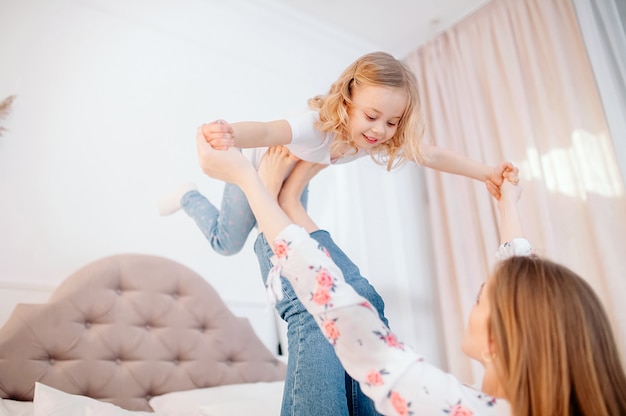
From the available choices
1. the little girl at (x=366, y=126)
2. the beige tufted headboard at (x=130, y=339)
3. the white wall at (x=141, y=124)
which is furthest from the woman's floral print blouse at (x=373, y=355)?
the white wall at (x=141, y=124)

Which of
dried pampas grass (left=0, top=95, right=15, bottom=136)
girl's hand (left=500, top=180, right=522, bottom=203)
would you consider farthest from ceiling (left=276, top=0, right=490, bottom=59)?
girl's hand (left=500, top=180, right=522, bottom=203)

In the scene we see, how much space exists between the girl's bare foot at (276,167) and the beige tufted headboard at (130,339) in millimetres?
1054

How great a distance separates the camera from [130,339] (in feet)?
7.28

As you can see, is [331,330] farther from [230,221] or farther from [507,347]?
[230,221]

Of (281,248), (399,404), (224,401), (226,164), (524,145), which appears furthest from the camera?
(524,145)

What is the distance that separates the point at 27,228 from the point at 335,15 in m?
2.11

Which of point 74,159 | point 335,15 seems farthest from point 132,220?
point 335,15

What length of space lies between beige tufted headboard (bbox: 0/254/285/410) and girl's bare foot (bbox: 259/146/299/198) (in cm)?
105

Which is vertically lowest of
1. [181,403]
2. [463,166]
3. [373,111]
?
[181,403]

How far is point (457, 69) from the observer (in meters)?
3.35

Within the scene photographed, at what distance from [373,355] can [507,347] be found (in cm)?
22

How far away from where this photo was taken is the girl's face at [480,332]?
0.98m

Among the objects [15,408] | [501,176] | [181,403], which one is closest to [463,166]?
[501,176]

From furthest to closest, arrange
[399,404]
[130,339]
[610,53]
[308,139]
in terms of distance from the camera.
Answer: [610,53]
[130,339]
[308,139]
[399,404]
